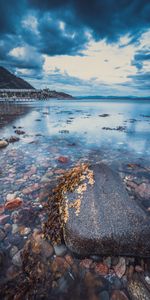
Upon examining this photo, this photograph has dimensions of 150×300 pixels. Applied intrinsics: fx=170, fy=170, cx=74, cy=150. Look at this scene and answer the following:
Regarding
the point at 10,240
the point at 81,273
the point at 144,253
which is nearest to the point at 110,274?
the point at 81,273

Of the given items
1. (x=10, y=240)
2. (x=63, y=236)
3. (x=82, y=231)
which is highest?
(x=82, y=231)

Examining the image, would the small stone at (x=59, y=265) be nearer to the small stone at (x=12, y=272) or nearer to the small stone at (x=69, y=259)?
the small stone at (x=69, y=259)

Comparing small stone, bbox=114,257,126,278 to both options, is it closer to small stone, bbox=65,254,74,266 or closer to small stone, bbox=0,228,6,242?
small stone, bbox=65,254,74,266

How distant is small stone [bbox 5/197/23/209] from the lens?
3848 mm

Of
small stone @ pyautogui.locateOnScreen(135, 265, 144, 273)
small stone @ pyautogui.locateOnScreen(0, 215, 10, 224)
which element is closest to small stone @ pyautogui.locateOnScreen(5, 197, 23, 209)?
small stone @ pyautogui.locateOnScreen(0, 215, 10, 224)

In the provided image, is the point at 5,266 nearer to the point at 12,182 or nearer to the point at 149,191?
the point at 12,182

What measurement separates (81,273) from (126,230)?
2.99 ft

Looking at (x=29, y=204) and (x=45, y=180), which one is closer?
(x=29, y=204)

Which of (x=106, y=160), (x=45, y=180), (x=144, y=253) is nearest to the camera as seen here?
(x=144, y=253)

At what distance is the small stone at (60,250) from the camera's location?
2746 mm

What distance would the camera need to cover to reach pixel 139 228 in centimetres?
263

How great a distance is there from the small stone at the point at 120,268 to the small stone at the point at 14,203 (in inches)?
95.2

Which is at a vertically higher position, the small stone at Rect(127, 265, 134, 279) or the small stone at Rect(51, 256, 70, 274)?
the small stone at Rect(127, 265, 134, 279)

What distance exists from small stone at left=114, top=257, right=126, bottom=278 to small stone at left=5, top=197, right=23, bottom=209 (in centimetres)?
242
